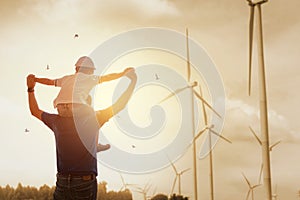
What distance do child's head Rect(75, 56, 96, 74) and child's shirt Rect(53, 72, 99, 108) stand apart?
4cm

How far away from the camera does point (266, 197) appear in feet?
56.5

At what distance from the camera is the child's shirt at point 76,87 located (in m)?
4.16

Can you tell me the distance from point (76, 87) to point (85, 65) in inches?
7.7

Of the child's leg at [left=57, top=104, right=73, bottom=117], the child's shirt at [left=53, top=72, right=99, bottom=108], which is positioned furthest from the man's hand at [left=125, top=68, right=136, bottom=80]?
the child's leg at [left=57, top=104, right=73, bottom=117]

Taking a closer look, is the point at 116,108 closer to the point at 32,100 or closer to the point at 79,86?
the point at 79,86

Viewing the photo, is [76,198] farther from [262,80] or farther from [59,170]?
[262,80]

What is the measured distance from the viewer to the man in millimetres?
4043

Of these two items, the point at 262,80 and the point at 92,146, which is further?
the point at 262,80

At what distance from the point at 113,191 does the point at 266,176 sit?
85.5 meters

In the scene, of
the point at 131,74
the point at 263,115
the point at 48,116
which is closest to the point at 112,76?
the point at 131,74

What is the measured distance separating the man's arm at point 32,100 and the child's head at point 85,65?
0.42m

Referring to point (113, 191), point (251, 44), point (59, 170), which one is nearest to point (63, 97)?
point (59, 170)

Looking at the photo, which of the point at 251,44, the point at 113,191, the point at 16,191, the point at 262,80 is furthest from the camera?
the point at 113,191

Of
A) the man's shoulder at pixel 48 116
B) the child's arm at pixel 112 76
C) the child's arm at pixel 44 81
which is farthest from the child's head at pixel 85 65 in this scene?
the man's shoulder at pixel 48 116
